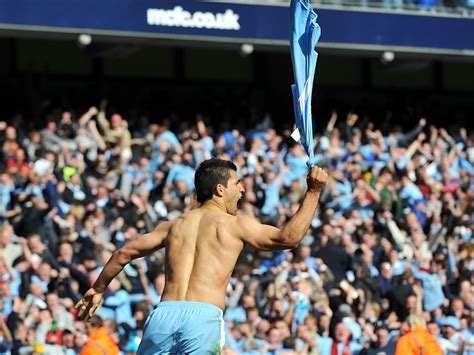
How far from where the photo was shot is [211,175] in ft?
24.8

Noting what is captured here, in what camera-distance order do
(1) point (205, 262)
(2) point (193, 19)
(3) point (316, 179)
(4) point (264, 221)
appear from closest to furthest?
(3) point (316, 179) → (1) point (205, 262) → (4) point (264, 221) → (2) point (193, 19)

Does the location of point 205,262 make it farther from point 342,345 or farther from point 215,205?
point 342,345

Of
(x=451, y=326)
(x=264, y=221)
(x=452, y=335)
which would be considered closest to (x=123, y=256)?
(x=452, y=335)

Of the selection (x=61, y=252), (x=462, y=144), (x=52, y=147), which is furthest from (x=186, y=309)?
(x=462, y=144)

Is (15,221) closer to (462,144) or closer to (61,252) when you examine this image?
(61,252)

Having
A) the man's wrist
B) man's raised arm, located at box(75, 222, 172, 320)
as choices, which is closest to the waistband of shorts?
man's raised arm, located at box(75, 222, 172, 320)

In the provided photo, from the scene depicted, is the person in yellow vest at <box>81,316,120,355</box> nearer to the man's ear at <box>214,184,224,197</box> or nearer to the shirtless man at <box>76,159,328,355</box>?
the shirtless man at <box>76,159,328,355</box>

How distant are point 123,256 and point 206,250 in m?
0.60

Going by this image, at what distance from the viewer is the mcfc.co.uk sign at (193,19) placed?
1947cm

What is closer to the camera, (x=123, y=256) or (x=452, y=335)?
(x=123, y=256)

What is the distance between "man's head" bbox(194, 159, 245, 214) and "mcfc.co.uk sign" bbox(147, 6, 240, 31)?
1216cm

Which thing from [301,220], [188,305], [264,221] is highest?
[301,220]

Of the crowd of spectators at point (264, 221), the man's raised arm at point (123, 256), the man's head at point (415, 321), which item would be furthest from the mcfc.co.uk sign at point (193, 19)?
the man's raised arm at point (123, 256)

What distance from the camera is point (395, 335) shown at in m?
14.2
